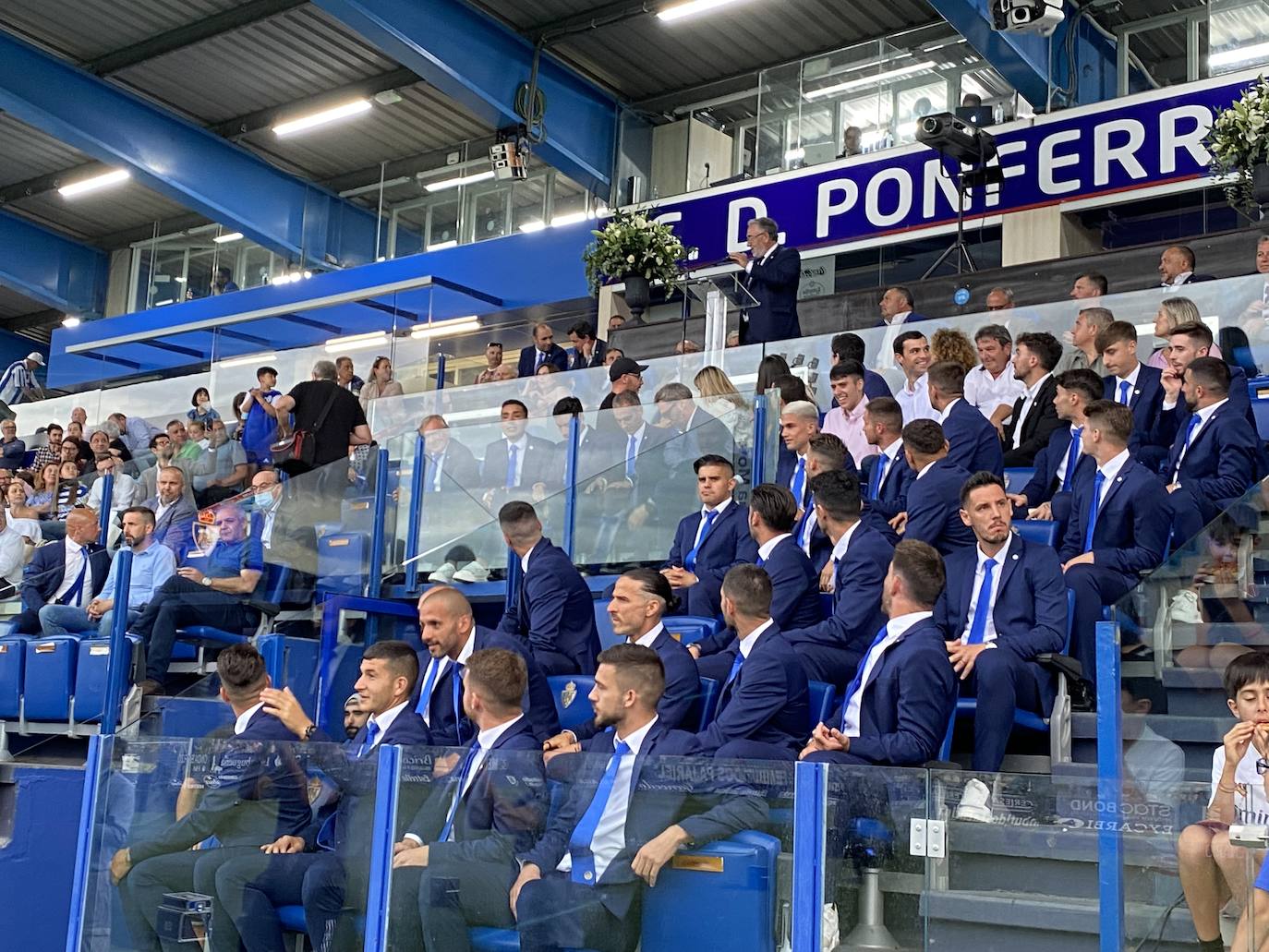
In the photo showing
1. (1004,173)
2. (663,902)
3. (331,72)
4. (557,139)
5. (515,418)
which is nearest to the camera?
(663,902)

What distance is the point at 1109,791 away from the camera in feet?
12.0

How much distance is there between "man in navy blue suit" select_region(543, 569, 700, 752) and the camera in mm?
5410

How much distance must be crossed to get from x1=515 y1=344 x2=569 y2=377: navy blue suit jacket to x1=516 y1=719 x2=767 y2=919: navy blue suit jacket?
8.09 m

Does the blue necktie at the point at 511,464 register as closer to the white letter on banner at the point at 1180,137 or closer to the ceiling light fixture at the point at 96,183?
the white letter on banner at the point at 1180,137

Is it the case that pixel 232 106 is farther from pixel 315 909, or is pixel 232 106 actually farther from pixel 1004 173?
pixel 315 909

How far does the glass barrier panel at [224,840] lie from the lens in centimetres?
435

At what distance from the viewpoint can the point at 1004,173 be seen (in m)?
13.2

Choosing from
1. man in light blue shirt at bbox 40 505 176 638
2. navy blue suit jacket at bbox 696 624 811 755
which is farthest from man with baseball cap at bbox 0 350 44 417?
navy blue suit jacket at bbox 696 624 811 755

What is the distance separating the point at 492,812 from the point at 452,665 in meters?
1.86

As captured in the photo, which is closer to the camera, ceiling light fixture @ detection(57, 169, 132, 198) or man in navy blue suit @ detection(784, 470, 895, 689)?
man in navy blue suit @ detection(784, 470, 895, 689)

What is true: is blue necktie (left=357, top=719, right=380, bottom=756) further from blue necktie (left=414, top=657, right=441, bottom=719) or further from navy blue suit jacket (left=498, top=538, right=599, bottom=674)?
navy blue suit jacket (left=498, top=538, right=599, bottom=674)

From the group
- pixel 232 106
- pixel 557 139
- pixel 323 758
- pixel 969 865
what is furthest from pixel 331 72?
pixel 969 865

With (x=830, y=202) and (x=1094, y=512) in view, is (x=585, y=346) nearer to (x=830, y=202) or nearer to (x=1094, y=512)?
(x=830, y=202)

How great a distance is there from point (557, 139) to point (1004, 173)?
4944 mm
